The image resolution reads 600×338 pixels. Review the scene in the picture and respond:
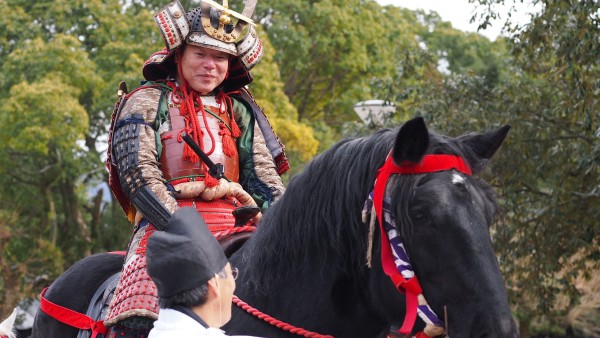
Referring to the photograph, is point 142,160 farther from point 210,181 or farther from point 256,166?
point 256,166

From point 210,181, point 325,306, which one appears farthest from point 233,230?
point 325,306

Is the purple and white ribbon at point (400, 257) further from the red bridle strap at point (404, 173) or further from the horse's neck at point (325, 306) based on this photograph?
the horse's neck at point (325, 306)

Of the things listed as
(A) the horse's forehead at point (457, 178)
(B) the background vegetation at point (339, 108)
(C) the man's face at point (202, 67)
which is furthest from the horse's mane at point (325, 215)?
(B) the background vegetation at point (339, 108)

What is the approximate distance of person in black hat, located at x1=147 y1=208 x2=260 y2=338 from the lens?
272 cm

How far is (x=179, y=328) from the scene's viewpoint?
2.63m

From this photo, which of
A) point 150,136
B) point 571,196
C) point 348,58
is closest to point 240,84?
point 150,136

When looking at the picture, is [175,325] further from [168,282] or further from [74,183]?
[74,183]

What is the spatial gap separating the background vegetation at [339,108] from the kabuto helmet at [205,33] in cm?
217

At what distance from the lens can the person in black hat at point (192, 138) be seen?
180 inches

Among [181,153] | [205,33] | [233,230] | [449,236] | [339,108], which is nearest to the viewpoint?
[449,236]

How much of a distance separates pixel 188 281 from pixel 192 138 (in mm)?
2208

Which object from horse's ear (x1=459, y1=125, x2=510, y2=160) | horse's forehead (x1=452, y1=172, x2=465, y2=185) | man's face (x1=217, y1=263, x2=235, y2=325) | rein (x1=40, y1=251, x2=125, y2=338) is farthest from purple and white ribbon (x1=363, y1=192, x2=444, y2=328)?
rein (x1=40, y1=251, x2=125, y2=338)

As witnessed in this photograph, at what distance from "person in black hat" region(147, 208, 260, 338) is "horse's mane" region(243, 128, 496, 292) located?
3.54 feet

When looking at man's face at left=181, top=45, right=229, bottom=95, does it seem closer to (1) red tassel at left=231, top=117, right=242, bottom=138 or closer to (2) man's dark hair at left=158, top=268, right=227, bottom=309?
(1) red tassel at left=231, top=117, right=242, bottom=138
